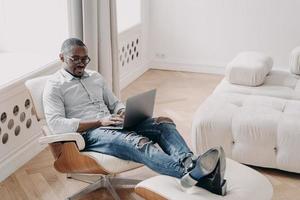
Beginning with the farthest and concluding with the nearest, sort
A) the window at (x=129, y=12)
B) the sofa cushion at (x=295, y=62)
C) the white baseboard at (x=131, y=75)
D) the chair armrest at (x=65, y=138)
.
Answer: the window at (x=129, y=12) < the white baseboard at (x=131, y=75) < the sofa cushion at (x=295, y=62) < the chair armrest at (x=65, y=138)

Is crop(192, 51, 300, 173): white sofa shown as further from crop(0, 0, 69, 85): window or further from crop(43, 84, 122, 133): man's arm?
crop(0, 0, 69, 85): window

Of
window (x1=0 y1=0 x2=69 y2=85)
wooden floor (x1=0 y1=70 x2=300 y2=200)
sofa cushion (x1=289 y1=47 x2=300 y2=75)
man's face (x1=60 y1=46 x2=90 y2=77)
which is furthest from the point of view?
sofa cushion (x1=289 y1=47 x2=300 y2=75)

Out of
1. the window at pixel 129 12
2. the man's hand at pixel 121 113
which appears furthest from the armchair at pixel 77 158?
the window at pixel 129 12

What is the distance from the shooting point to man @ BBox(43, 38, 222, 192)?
2.67 m

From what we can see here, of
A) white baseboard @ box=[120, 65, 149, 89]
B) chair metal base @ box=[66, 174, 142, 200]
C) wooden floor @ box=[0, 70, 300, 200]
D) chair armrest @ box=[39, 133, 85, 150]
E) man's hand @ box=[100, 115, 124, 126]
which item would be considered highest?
man's hand @ box=[100, 115, 124, 126]

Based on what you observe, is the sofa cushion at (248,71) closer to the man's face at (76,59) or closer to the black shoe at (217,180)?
the man's face at (76,59)

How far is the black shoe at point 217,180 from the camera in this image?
2.37 metres

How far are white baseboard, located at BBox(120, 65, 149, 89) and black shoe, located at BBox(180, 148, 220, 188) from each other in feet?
9.41

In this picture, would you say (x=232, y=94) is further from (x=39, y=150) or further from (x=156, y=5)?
(x=156, y=5)

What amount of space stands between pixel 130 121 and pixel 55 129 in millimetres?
454

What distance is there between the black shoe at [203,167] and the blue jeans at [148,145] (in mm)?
124

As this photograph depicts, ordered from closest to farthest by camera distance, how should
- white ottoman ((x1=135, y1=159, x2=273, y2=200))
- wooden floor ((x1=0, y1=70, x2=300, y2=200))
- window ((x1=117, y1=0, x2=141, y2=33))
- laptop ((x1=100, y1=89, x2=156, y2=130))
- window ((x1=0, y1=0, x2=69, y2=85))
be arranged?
white ottoman ((x1=135, y1=159, x2=273, y2=200)) → laptop ((x1=100, y1=89, x2=156, y2=130)) → wooden floor ((x1=0, y1=70, x2=300, y2=200)) → window ((x1=0, y1=0, x2=69, y2=85)) → window ((x1=117, y1=0, x2=141, y2=33))

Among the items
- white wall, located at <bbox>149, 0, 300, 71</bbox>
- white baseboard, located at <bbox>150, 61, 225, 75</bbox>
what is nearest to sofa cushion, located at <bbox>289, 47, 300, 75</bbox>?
white wall, located at <bbox>149, 0, 300, 71</bbox>

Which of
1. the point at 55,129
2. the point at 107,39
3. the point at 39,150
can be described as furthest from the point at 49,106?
the point at 107,39
